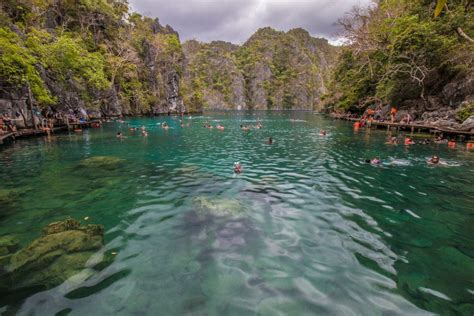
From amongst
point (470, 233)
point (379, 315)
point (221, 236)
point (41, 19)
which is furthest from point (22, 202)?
point (41, 19)

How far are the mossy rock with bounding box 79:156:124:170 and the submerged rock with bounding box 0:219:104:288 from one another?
878 cm

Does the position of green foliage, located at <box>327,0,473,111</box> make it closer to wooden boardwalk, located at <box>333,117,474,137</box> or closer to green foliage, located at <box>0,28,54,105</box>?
wooden boardwalk, located at <box>333,117,474,137</box>

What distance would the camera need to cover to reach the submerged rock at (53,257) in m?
5.68

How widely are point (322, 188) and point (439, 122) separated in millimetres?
26506

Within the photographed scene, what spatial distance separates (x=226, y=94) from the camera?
186250 millimetres

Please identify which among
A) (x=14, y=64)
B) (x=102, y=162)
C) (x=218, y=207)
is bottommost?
(x=218, y=207)

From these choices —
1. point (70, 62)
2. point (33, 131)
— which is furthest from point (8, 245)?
point (70, 62)

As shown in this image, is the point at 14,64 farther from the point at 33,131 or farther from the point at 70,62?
the point at 70,62

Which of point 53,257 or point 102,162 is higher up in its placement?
point 102,162

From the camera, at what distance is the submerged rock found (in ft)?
18.6

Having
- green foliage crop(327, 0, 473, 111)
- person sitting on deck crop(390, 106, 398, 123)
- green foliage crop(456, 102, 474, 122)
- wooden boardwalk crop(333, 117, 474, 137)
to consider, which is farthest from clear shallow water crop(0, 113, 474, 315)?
person sitting on deck crop(390, 106, 398, 123)

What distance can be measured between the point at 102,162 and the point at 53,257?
11.7m

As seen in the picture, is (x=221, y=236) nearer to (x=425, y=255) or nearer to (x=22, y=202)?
(x=425, y=255)

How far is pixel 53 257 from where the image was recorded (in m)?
6.22
